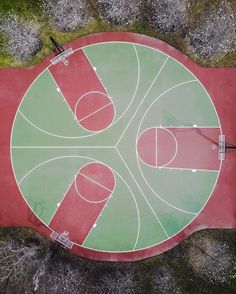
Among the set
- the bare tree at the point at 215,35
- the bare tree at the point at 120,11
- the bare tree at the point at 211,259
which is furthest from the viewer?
the bare tree at the point at 120,11

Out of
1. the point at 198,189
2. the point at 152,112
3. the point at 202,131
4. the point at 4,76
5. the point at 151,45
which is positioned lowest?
the point at 198,189

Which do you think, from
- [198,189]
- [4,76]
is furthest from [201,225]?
[4,76]

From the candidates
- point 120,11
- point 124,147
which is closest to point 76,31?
point 120,11

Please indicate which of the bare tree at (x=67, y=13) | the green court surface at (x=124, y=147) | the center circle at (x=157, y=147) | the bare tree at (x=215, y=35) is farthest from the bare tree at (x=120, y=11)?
Result: the center circle at (x=157, y=147)

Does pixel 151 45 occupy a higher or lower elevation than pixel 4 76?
lower

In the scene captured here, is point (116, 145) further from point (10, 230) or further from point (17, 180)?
point (10, 230)

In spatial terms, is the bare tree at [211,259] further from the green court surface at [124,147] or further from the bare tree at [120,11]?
the bare tree at [120,11]

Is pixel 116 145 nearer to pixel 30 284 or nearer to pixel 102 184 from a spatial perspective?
pixel 102 184
